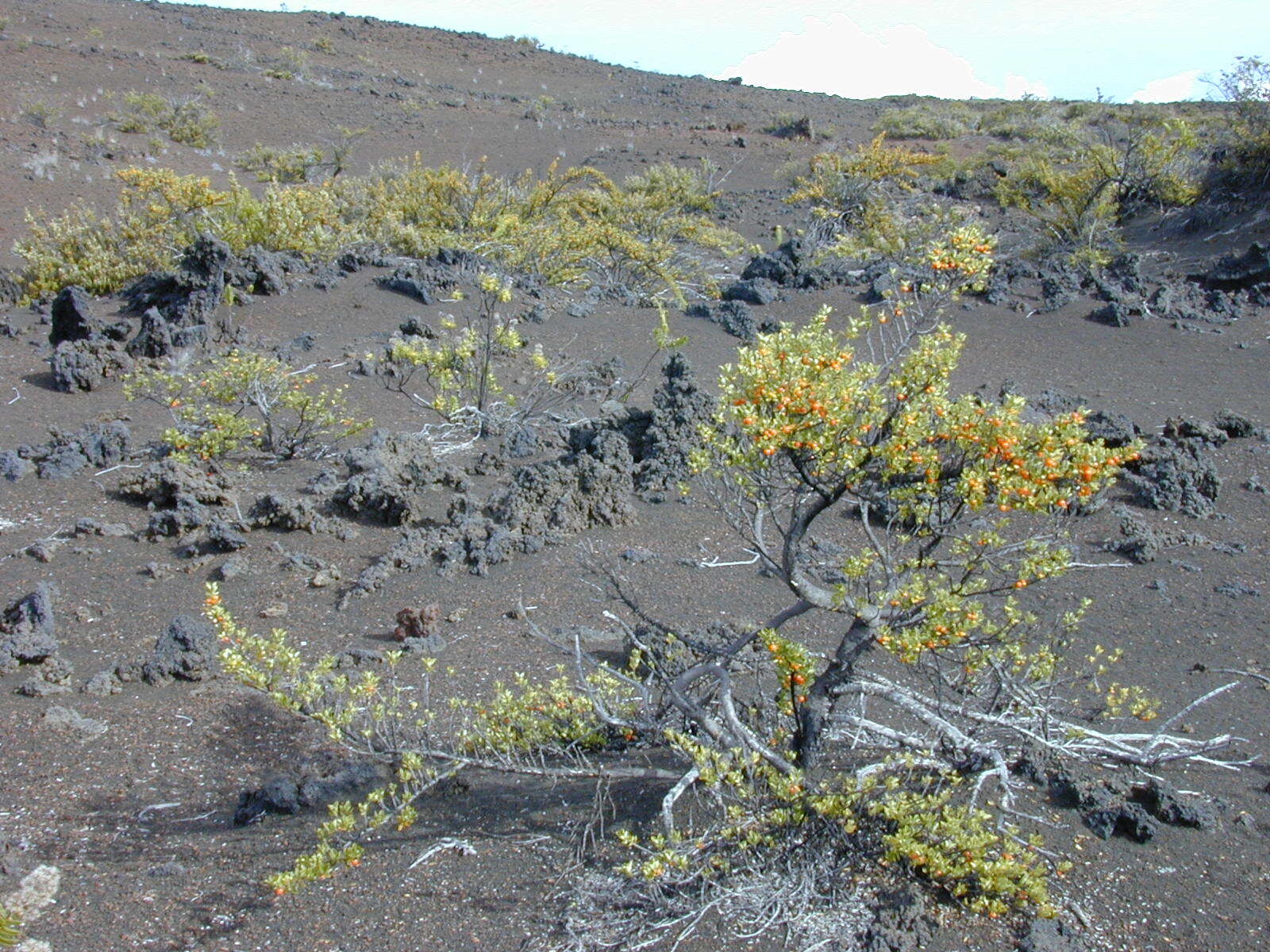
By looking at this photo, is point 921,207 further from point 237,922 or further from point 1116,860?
point 237,922

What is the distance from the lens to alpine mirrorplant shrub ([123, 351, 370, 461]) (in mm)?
6293

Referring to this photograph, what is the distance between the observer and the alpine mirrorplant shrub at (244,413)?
6.29 metres

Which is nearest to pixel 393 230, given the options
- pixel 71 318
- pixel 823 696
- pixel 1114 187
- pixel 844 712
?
pixel 71 318

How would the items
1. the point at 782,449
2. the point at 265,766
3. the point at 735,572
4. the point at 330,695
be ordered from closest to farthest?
the point at 782,449
the point at 265,766
the point at 330,695
the point at 735,572

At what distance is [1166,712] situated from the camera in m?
4.10

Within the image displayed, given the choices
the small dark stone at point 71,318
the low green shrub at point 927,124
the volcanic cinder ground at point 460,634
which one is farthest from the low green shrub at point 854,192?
the low green shrub at point 927,124

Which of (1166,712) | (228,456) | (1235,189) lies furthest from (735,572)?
(1235,189)

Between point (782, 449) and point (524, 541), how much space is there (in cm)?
293

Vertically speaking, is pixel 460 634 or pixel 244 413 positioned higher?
pixel 244 413

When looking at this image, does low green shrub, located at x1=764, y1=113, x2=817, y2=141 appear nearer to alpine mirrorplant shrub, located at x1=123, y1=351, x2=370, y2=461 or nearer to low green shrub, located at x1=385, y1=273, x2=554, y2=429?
low green shrub, located at x1=385, y1=273, x2=554, y2=429

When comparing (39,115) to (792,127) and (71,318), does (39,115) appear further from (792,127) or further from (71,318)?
(792,127)

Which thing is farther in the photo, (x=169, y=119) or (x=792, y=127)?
(x=792, y=127)

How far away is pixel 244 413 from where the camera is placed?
7.38m

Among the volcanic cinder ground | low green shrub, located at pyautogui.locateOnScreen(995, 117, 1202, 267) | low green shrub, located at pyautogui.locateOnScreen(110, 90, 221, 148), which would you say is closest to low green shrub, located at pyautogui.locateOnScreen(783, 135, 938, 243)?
low green shrub, located at pyautogui.locateOnScreen(995, 117, 1202, 267)
